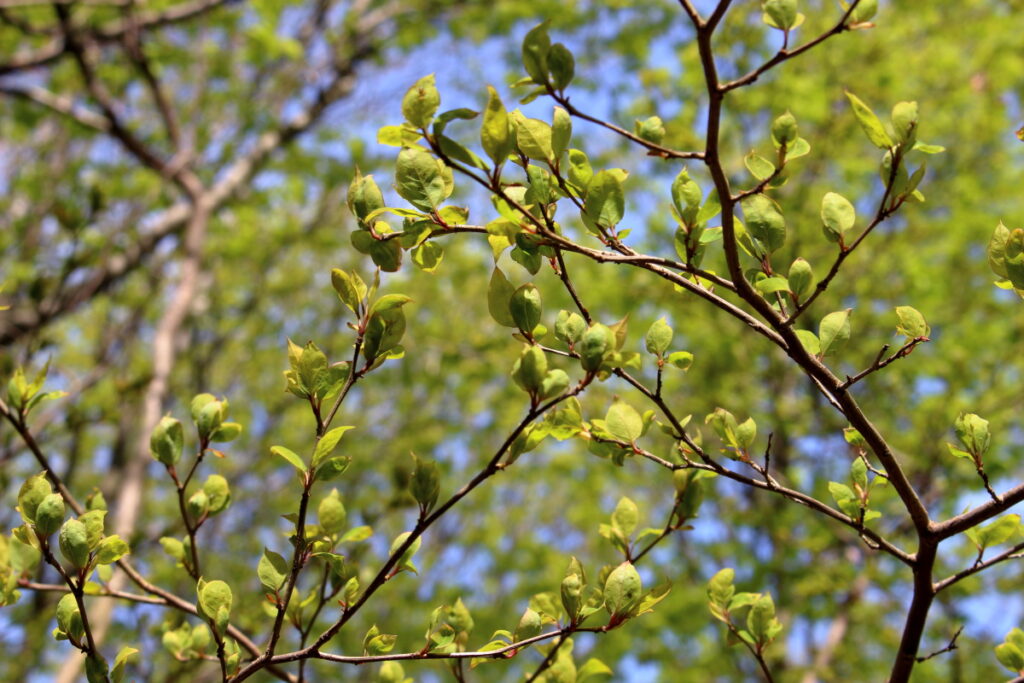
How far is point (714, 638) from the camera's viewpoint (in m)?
5.07

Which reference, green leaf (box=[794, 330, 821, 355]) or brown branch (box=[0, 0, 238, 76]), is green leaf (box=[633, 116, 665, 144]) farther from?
brown branch (box=[0, 0, 238, 76])

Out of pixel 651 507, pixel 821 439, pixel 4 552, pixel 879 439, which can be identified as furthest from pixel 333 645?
pixel 879 439

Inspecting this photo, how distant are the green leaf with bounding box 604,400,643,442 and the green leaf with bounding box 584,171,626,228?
0.27 meters

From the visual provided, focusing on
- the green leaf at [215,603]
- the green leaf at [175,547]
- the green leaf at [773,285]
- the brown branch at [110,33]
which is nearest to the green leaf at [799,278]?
the green leaf at [773,285]

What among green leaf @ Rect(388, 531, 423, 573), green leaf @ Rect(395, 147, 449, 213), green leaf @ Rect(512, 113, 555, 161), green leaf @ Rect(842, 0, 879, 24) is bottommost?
green leaf @ Rect(388, 531, 423, 573)

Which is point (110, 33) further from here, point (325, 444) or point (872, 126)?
point (872, 126)

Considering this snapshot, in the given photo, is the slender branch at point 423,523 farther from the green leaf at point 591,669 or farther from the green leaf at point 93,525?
the green leaf at point 591,669

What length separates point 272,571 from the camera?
1.12 metres

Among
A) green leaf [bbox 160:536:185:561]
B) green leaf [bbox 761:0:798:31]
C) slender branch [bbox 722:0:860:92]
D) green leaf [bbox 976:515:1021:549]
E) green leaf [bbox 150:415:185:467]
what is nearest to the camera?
slender branch [bbox 722:0:860:92]

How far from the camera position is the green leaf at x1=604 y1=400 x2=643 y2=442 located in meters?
1.11

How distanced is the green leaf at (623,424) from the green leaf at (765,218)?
29 centimetres

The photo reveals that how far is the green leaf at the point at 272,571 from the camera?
1110mm

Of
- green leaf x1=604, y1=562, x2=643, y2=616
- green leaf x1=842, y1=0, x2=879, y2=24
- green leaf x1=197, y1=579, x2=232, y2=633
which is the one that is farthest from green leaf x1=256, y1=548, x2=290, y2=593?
green leaf x1=842, y1=0, x2=879, y2=24

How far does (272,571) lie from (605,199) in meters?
0.68
